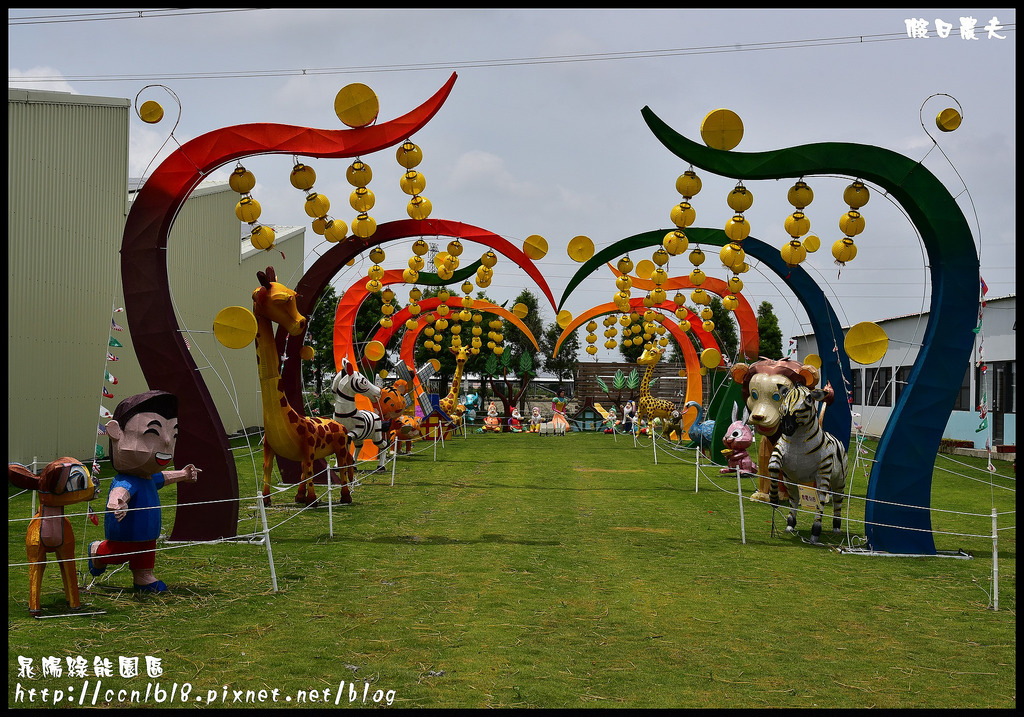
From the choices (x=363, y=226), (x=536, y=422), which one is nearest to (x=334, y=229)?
(x=363, y=226)

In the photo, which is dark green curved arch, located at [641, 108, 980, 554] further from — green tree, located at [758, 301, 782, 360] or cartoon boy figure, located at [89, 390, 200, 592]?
green tree, located at [758, 301, 782, 360]

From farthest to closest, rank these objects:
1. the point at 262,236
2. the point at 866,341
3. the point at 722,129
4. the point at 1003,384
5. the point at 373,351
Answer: the point at 1003,384 → the point at 373,351 → the point at 262,236 → the point at 866,341 → the point at 722,129

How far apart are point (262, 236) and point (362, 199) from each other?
114 centimetres

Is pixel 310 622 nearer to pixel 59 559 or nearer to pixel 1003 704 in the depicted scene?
pixel 59 559

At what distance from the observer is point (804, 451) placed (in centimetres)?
891

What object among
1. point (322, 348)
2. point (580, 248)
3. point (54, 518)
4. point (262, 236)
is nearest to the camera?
point (54, 518)

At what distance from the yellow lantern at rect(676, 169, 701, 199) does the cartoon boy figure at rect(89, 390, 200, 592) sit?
17.5 ft

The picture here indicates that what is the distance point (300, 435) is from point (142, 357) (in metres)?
2.71

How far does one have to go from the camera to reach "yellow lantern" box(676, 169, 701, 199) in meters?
8.33

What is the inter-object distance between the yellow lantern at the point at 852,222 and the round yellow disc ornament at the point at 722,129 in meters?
1.60

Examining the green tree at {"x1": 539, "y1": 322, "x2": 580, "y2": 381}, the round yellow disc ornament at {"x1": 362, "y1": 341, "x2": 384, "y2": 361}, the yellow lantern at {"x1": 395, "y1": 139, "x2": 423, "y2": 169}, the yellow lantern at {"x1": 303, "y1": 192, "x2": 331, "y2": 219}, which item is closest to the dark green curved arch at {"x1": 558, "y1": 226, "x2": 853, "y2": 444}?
the yellow lantern at {"x1": 395, "y1": 139, "x2": 423, "y2": 169}

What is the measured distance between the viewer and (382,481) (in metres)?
14.0

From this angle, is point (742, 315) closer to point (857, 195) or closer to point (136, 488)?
point (857, 195)

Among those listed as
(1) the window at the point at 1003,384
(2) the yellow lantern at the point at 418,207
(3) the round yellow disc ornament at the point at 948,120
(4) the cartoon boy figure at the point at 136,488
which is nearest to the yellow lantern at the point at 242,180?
(2) the yellow lantern at the point at 418,207
